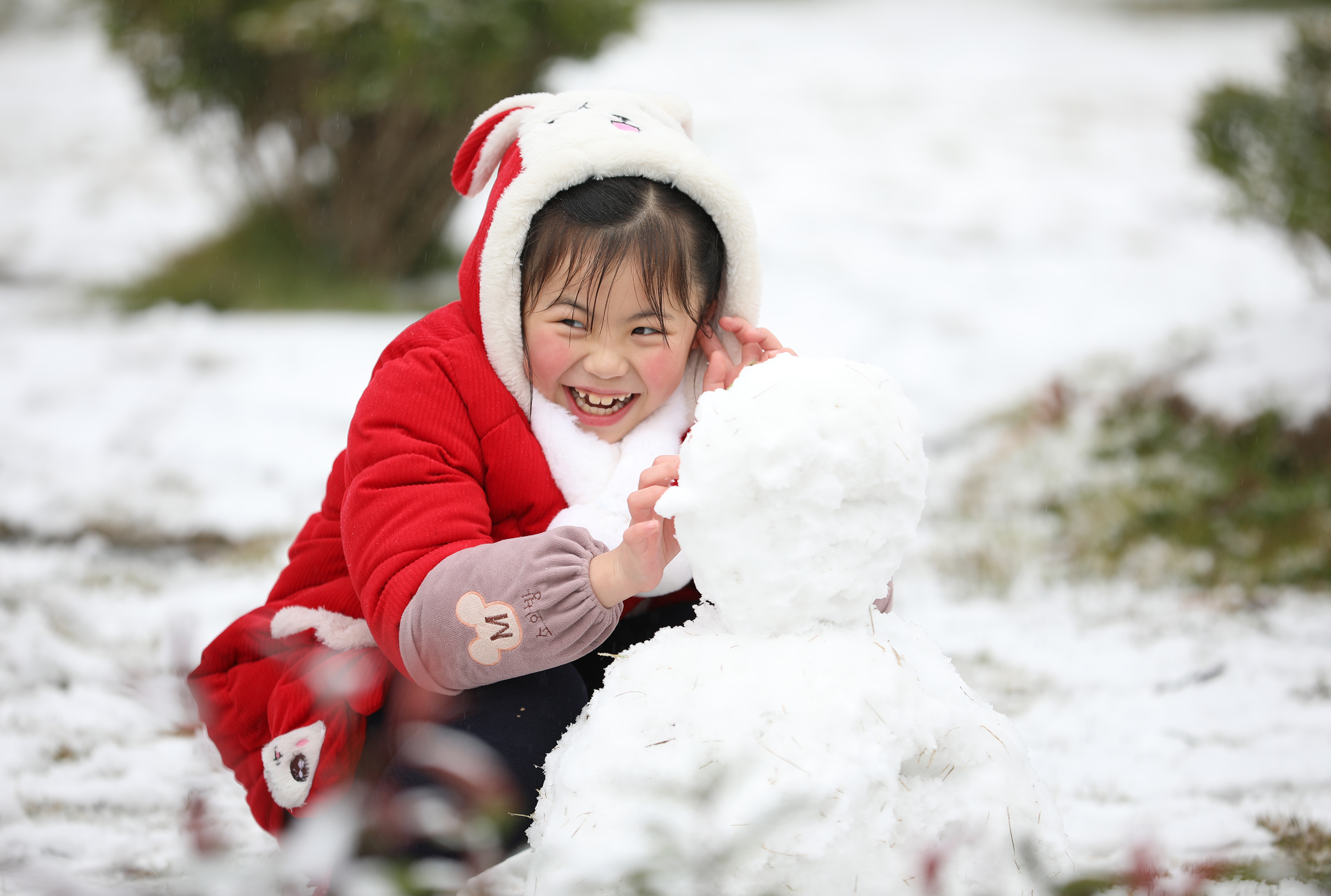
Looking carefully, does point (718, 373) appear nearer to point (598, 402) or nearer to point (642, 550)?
point (598, 402)

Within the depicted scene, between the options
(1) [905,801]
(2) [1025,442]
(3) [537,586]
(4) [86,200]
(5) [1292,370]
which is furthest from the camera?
(4) [86,200]

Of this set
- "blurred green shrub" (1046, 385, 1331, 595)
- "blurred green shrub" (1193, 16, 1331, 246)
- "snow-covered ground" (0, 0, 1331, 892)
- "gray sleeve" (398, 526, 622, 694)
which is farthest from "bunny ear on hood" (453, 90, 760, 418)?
"blurred green shrub" (1193, 16, 1331, 246)

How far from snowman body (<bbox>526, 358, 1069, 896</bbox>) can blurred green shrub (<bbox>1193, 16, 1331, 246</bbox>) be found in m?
3.82

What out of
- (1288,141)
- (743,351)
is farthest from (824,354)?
(743,351)

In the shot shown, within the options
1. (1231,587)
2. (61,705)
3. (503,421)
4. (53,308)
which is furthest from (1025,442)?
(53,308)

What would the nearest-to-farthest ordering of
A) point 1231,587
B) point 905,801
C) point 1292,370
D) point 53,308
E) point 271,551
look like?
point 905,801 → point 1231,587 → point 271,551 → point 1292,370 → point 53,308

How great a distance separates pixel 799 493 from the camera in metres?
1.10

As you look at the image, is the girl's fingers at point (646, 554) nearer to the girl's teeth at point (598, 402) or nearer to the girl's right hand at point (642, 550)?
the girl's right hand at point (642, 550)

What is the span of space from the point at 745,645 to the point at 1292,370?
3609mm

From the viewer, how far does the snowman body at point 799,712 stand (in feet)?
3.34

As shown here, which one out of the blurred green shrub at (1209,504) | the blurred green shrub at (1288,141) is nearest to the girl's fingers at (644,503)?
the blurred green shrub at (1209,504)

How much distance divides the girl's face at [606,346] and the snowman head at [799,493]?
352 millimetres

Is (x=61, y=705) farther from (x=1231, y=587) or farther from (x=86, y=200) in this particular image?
(x=86, y=200)

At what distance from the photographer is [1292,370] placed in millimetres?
3846
